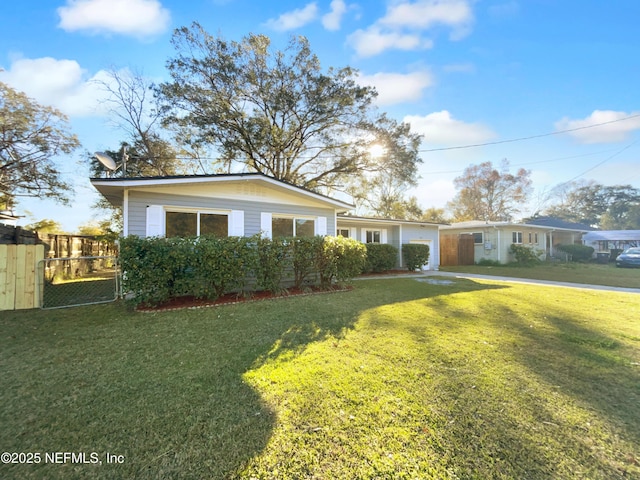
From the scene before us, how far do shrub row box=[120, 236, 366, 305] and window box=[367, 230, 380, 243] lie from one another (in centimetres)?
633

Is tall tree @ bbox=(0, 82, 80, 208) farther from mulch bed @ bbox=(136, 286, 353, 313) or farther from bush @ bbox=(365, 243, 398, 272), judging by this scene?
bush @ bbox=(365, 243, 398, 272)

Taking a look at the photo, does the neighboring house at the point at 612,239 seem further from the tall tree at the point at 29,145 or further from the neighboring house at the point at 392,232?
the tall tree at the point at 29,145

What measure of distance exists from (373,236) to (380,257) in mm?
2040

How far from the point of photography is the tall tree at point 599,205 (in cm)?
4006

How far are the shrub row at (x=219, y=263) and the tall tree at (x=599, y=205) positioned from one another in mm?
46725

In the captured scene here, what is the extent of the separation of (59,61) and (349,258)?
41.6 ft

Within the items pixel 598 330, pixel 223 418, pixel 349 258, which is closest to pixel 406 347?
pixel 223 418

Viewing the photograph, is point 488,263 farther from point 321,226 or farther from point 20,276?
point 20,276

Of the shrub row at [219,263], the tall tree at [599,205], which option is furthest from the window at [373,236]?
the tall tree at [599,205]

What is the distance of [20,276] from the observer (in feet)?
18.5

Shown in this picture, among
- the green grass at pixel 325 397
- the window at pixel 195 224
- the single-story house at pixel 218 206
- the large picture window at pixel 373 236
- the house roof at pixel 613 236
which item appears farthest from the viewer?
the house roof at pixel 613 236

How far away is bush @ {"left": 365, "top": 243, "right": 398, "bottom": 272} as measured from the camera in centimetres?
1230

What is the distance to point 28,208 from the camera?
15.7m

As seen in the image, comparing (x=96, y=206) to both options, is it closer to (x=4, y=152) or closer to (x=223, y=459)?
(x=4, y=152)
